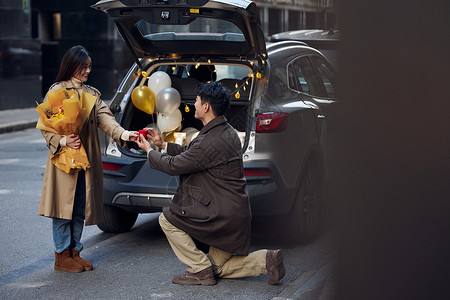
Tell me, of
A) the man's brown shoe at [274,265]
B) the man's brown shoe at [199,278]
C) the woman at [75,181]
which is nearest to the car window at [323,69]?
the woman at [75,181]

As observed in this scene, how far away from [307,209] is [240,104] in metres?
1.11

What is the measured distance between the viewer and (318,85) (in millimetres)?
6734

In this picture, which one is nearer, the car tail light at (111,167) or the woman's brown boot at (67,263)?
the woman's brown boot at (67,263)

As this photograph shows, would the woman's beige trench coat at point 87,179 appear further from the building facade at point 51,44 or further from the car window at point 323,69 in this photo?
the building facade at point 51,44

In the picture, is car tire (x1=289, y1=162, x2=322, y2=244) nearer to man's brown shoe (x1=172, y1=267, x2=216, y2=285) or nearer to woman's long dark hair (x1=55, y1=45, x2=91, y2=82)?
man's brown shoe (x1=172, y1=267, x2=216, y2=285)

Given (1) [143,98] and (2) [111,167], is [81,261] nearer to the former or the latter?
(2) [111,167]

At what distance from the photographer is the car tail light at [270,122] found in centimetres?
566

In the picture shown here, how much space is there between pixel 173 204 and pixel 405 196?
354 cm

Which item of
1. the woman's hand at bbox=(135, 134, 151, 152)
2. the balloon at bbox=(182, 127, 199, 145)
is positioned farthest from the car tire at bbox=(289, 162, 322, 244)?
the woman's hand at bbox=(135, 134, 151, 152)

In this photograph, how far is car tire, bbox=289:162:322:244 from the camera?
600cm

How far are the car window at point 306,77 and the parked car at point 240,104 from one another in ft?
0.04

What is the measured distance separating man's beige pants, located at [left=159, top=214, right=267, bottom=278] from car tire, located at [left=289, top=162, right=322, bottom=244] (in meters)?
1.09

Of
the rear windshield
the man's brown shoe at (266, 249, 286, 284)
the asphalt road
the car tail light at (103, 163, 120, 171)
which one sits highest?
the rear windshield

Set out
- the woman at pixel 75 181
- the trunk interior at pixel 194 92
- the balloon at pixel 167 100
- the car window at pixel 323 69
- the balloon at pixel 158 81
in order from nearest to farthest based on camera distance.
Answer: the woman at pixel 75 181
the balloon at pixel 167 100
the balloon at pixel 158 81
the trunk interior at pixel 194 92
the car window at pixel 323 69
